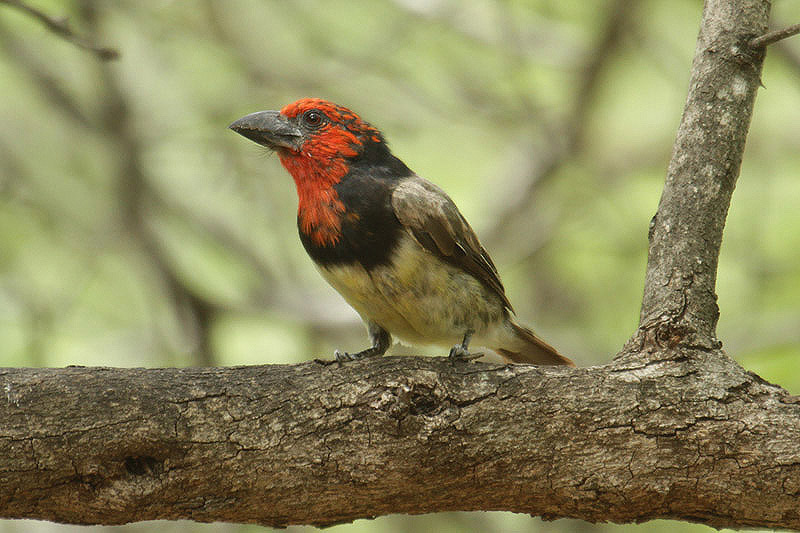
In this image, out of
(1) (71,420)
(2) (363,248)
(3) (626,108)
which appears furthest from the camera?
(3) (626,108)

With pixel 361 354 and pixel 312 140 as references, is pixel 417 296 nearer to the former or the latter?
pixel 361 354

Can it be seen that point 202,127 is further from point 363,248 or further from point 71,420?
point 71,420

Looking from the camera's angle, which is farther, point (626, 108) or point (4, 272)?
point (626, 108)

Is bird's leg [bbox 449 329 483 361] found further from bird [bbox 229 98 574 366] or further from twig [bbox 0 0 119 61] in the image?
twig [bbox 0 0 119 61]

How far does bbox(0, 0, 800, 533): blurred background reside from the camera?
6078 millimetres

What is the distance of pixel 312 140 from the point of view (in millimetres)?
4164

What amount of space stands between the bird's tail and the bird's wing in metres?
0.18

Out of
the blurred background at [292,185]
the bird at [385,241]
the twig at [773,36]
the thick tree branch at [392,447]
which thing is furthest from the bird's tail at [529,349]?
the blurred background at [292,185]

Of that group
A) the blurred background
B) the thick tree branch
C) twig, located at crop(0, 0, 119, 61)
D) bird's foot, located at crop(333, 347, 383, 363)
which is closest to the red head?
bird's foot, located at crop(333, 347, 383, 363)

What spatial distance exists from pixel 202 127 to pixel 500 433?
474cm

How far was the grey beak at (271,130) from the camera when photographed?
4.16m

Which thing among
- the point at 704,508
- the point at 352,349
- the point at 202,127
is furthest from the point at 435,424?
the point at 202,127

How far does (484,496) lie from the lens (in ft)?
9.12

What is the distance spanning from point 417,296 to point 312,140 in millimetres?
918
